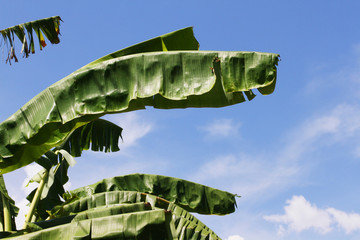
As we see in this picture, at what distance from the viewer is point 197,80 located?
371 cm

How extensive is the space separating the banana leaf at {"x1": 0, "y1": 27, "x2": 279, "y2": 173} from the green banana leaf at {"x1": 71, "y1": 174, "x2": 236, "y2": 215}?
268 cm

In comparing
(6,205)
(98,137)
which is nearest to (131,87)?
(6,205)

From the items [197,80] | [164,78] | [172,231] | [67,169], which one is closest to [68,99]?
[164,78]

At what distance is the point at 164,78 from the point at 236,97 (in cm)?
81

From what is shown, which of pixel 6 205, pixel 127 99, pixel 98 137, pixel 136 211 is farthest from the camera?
pixel 98 137

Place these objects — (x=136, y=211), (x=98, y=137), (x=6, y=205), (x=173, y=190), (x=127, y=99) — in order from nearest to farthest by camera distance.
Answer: (x=127, y=99) < (x=136, y=211) < (x=6, y=205) < (x=173, y=190) < (x=98, y=137)

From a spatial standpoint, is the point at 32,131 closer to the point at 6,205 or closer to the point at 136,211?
the point at 136,211

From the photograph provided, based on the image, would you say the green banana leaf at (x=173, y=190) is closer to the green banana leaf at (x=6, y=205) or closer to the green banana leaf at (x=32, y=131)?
the green banana leaf at (x=6, y=205)

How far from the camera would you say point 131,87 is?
376cm

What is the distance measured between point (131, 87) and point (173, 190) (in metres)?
3.39

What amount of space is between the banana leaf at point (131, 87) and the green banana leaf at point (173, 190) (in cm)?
268

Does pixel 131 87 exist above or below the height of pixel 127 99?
above

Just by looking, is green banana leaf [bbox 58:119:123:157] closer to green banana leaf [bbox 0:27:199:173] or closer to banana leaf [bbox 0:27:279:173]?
green banana leaf [bbox 0:27:199:173]

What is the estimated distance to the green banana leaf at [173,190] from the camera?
6523 millimetres
